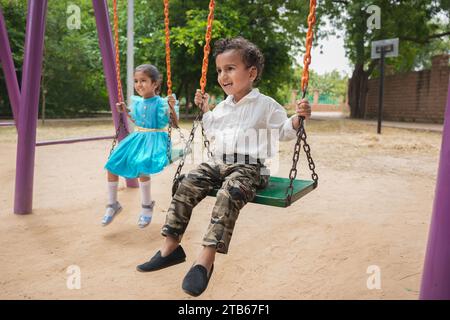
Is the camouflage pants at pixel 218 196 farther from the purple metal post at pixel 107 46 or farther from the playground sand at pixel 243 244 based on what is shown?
the purple metal post at pixel 107 46

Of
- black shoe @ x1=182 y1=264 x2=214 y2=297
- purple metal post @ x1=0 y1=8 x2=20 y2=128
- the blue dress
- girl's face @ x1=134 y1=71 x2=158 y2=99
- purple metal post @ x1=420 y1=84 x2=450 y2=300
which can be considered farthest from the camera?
purple metal post @ x1=0 y1=8 x2=20 y2=128

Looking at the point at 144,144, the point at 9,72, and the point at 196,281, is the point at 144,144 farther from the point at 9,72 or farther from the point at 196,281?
the point at 9,72

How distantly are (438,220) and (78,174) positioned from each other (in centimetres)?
482

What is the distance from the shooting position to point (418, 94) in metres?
17.0

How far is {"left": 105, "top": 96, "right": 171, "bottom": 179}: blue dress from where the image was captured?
9.55 feet

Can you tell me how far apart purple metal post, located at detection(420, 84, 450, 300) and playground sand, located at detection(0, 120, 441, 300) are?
622mm

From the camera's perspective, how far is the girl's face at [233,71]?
2.19m

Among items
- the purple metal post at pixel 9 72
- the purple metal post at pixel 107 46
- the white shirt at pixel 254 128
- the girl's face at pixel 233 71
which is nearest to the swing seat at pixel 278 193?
the white shirt at pixel 254 128

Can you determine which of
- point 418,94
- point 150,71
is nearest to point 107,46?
point 150,71

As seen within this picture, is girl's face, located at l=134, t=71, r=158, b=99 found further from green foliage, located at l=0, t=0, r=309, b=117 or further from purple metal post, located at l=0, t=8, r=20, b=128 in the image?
green foliage, located at l=0, t=0, r=309, b=117

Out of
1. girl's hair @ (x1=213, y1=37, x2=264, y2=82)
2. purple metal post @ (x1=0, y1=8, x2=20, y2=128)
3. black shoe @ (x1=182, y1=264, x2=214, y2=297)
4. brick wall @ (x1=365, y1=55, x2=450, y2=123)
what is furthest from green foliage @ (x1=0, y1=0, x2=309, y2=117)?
black shoe @ (x1=182, y1=264, x2=214, y2=297)

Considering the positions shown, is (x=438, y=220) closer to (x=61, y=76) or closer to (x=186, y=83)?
(x=61, y=76)

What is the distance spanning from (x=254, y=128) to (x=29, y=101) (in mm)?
2125
